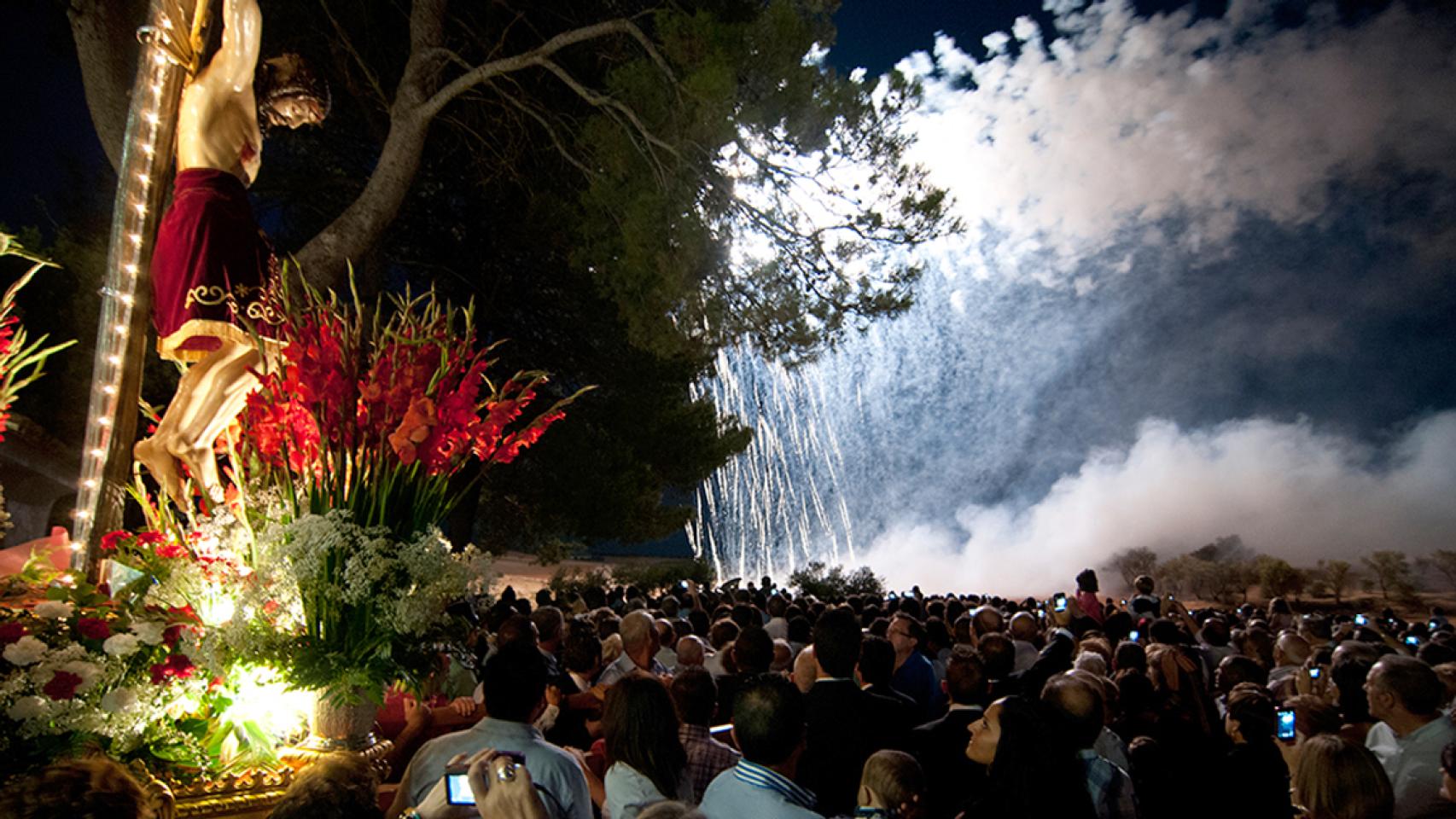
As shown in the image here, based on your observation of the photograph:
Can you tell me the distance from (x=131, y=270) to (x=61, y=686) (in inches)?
80.5

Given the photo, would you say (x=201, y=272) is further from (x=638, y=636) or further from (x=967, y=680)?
(x=967, y=680)

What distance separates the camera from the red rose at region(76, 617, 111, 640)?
2693mm

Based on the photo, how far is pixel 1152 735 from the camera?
13.5 ft

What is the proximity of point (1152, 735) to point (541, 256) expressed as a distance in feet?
39.9

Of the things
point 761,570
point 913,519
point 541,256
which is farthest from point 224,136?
point 913,519

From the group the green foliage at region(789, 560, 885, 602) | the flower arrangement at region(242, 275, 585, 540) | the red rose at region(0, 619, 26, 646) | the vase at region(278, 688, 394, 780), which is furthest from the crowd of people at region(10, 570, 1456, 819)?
the green foliage at region(789, 560, 885, 602)

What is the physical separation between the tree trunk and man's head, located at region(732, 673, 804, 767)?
586 centimetres

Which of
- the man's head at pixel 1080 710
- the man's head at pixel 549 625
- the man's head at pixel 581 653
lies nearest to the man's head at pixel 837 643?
the man's head at pixel 1080 710

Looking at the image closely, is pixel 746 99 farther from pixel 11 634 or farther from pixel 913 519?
pixel 913 519

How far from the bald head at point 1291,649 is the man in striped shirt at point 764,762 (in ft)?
15.5

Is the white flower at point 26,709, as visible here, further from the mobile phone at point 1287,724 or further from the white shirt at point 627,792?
the mobile phone at point 1287,724

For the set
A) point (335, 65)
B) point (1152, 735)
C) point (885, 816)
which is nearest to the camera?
point (885, 816)

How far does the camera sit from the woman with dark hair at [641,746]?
2.79m

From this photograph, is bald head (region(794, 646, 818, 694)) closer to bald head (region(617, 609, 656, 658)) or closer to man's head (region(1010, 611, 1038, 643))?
bald head (region(617, 609, 656, 658))
